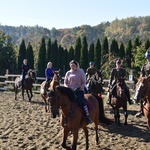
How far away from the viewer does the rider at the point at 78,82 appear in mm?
6931

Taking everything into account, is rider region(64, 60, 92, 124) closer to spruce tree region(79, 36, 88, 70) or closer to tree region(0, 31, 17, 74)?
tree region(0, 31, 17, 74)

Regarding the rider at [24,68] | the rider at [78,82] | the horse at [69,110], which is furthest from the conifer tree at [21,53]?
the horse at [69,110]

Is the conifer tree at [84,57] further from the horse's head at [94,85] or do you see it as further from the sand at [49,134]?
the sand at [49,134]

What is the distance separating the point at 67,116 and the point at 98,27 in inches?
5855

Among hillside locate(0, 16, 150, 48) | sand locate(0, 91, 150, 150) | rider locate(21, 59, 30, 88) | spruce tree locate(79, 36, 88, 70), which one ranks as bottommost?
sand locate(0, 91, 150, 150)

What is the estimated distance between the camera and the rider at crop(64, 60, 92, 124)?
693 cm

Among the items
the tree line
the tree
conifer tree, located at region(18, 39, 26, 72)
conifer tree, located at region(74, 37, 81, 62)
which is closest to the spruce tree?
the tree line

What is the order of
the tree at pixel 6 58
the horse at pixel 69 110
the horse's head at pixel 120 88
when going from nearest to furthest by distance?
the horse at pixel 69 110, the horse's head at pixel 120 88, the tree at pixel 6 58

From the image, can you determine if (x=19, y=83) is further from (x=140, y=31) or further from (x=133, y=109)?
(x=140, y=31)

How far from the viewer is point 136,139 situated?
27.8 ft

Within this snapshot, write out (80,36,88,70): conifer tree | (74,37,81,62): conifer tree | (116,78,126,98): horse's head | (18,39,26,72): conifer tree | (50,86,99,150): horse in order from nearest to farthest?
1. (50,86,99,150): horse
2. (116,78,126,98): horse's head
3. (18,39,26,72): conifer tree
4. (80,36,88,70): conifer tree
5. (74,37,81,62): conifer tree

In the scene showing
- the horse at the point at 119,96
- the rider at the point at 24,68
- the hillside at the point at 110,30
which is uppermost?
the hillside at the point at 110,30

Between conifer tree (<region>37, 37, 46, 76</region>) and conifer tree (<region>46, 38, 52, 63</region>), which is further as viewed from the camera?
conifer tree (<region>46, 38, 52, 63</region>)

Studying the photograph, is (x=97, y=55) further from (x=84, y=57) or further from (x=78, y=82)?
(x=78, y=82)
